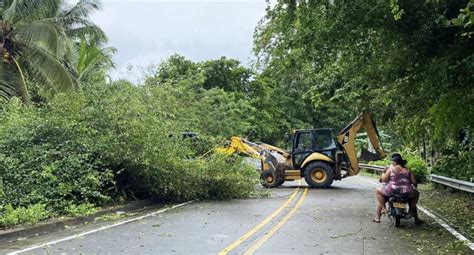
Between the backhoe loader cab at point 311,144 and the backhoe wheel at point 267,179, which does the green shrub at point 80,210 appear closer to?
the backhoe wheel at point 267,179

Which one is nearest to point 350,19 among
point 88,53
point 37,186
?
point 37,186

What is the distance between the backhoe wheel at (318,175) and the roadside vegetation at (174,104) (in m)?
2.79

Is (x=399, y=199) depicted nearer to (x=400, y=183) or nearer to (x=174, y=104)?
(x=400, y=183)

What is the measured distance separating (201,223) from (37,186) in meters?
3.84

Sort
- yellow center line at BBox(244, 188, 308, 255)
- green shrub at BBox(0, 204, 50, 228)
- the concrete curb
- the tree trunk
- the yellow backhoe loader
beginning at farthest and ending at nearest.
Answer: the tree trunk → the yellow backhoe loader → green shrub at BBox(0, 204, 50, 228) → the concrete curb → yellow center line at BBox(244, 188, 308, 255)

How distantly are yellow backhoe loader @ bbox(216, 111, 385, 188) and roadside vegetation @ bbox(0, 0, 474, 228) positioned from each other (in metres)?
1.27

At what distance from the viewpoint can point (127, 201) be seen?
46.2ft

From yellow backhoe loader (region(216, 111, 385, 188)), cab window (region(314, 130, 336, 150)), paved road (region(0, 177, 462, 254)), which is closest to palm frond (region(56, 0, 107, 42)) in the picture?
yellow backhoe loader (region(216, 111, 385, 188))

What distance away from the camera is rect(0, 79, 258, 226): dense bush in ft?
38.2

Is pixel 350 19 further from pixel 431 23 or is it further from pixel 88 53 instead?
pixel 88 53

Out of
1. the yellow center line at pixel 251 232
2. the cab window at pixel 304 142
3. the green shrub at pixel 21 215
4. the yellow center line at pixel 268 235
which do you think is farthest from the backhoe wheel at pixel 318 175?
the green shrub at pixel 21 215

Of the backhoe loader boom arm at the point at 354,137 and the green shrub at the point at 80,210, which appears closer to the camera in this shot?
the green shrub at the point at 80,210

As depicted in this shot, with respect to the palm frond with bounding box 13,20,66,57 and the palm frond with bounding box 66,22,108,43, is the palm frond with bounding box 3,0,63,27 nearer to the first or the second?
the palm frond with bounding box 13,20,66,57

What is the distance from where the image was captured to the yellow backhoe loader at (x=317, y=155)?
2070 cm
